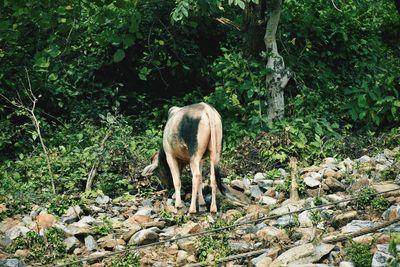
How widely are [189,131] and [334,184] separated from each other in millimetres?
1831

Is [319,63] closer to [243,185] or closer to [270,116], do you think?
[270,116]

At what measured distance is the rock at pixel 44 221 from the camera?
766cm

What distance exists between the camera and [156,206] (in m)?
9.09

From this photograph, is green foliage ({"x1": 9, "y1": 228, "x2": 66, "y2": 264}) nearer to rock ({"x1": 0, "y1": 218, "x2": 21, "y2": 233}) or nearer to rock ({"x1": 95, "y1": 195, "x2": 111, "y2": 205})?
rock ({"x1": 0, "y1": 218, "x2": 21, "y2": 233})

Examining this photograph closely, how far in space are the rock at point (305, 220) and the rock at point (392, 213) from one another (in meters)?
0.71

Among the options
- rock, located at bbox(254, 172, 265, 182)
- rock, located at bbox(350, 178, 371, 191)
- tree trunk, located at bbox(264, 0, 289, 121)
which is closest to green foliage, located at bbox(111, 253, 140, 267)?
rock, located at bbox(350, 178, 371, 191)

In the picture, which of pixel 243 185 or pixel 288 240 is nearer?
pixel 288 240

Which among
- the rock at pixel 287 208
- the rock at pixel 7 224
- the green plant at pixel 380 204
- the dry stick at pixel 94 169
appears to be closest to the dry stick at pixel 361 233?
the green plant at pixel 380 204

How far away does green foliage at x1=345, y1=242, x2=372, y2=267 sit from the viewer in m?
5.60

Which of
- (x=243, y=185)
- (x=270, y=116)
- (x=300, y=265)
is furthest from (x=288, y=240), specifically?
(x=270, y=116)

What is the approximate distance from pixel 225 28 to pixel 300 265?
379 inches

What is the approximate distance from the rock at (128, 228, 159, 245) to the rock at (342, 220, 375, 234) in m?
1.83

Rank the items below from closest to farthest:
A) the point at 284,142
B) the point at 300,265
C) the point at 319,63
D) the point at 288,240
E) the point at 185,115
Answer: the point at 300,265, the point at 288,240, the point at 185,115, the point at 284,142, the point at 319,63

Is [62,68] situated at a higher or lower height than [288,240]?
higher
